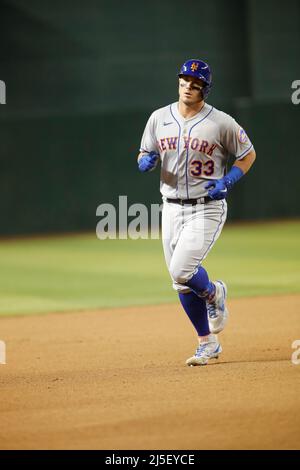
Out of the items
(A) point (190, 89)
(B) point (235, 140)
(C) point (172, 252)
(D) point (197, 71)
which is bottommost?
(C) point (172, 252)

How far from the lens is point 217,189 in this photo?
6770 mm

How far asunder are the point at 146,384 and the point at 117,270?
6969 millimetres

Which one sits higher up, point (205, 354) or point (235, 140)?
point (235, 140)

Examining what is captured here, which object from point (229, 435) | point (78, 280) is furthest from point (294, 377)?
point (78, 280)

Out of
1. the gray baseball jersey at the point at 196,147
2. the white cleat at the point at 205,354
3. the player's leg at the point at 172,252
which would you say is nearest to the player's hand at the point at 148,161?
the gray baseball jersey at the point at 196,147

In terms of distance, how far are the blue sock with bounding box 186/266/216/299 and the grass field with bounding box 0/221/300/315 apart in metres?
3.58

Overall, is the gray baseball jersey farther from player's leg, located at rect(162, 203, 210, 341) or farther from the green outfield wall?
the green outfield wall

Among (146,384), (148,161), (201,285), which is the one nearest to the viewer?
(146,384)

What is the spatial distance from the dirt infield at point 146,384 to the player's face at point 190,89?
6.37 ft

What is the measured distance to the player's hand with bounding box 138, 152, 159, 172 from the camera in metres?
7.07

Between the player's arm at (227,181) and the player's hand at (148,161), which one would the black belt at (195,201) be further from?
the player's hand at (148,161)

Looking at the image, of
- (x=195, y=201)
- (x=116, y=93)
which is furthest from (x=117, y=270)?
(x=116, y=93)

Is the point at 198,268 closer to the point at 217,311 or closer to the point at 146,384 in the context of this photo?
the point at 217,311

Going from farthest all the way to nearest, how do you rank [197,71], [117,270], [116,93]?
[116,93] → [117,270] → [197,71]
